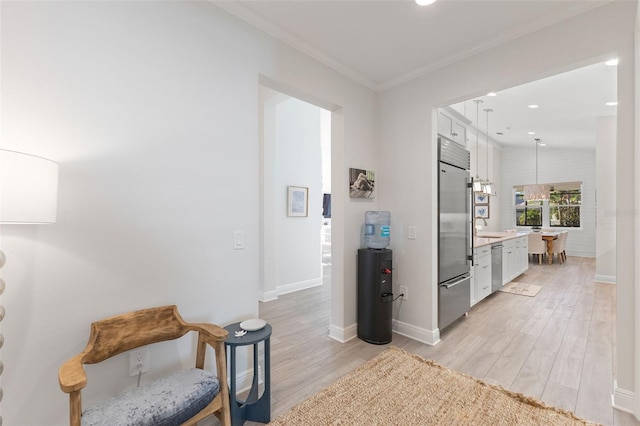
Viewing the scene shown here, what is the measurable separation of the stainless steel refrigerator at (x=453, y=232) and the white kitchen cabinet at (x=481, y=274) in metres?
0.38

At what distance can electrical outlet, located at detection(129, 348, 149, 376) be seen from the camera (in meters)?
1.70

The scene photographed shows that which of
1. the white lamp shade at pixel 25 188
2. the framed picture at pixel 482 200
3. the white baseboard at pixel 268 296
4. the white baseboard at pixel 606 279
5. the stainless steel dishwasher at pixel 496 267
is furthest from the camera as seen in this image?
the framed picture at pixel 482 200

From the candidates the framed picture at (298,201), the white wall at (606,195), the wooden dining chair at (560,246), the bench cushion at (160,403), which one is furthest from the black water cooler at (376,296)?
the wooden dining chair at (560,246)

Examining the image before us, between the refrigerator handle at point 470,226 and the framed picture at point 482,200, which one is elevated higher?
the framed picture at point 482,200

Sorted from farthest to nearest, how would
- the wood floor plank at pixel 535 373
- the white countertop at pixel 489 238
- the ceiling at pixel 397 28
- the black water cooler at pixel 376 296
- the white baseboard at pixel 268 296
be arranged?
the white baseboard at pixel 268 296 → the white countertop at pixel 489 238 → the black water cooler at pixel 376 296 → the wood floor plank at pixel 535 373 → the ceiling at pixel 397 28

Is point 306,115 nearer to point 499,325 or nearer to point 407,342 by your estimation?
point 407,342

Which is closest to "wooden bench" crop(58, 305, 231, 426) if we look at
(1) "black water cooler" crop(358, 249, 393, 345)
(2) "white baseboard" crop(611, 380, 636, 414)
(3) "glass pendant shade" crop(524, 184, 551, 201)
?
(1) "black water cooler" crop(358, 249, 393, 345)

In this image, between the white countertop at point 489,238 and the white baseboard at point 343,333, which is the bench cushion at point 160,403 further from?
the white countertop at point 489,238

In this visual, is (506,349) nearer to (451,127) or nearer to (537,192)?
(451,127)

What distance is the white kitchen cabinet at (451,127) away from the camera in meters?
3.28

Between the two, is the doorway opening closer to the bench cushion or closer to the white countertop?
the white countertop

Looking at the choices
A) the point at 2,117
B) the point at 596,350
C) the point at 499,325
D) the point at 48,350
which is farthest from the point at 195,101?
the point at 596,350

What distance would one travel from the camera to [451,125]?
351cm

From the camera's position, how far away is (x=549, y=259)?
770cm
